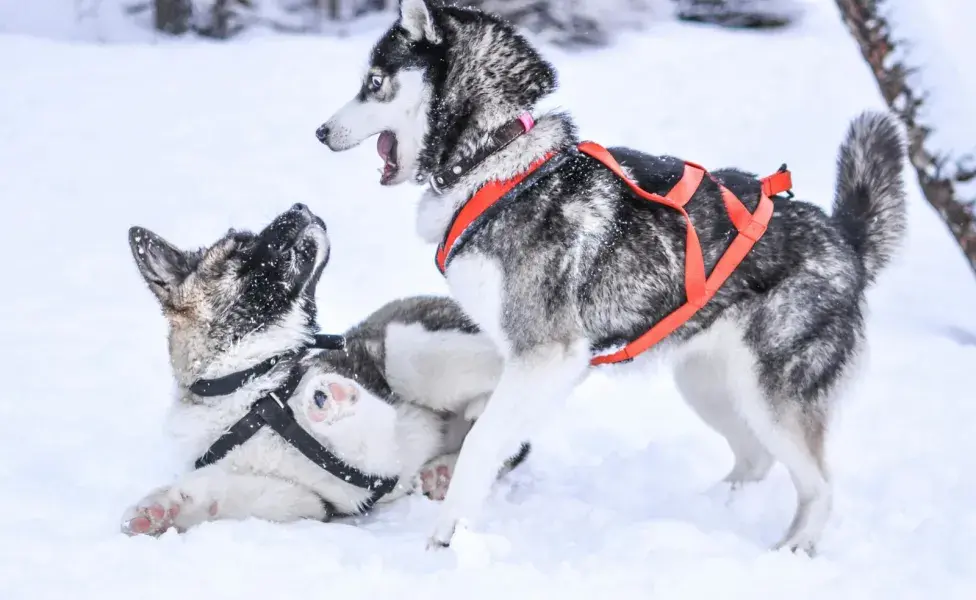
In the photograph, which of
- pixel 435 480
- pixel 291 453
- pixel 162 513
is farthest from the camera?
pixel 435 480

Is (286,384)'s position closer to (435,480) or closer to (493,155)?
(435,480)

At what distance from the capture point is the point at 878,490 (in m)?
3.25

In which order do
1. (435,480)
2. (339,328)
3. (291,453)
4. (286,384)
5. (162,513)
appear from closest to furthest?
(162,513), (291,453), (286,384), (435,480), (339,328)

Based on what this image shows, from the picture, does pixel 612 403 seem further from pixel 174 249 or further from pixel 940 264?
pixel 940 264

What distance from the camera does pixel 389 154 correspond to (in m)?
3.10

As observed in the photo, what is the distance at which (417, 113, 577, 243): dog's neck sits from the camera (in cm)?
288

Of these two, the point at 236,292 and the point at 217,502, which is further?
the point at 236,292

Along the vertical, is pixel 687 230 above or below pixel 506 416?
above

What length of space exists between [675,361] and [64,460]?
2.37 meters

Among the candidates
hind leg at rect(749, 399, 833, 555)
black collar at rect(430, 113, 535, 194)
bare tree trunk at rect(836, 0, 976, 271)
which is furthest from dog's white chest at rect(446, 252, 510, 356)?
bare tree trunk at rect(836, 0, 976, 271)

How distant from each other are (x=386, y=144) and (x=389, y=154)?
0.13ft

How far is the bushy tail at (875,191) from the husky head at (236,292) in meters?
2.04

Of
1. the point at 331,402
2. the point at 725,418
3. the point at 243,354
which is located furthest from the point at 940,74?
the point at 243,354

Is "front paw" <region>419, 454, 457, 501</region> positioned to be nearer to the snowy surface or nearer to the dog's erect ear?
the dog's erect ear
